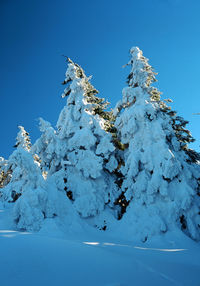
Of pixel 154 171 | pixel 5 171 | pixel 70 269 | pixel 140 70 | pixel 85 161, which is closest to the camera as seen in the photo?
pixel 70 269

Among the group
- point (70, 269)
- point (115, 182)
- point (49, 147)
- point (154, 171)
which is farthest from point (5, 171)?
→ point (70, 269)

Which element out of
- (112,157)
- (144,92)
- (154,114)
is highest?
(144,92)

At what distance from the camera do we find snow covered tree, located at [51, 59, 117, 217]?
14117 mm

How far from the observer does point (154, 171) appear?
1330 cm

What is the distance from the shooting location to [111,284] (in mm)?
2928

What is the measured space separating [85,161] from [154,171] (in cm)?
571

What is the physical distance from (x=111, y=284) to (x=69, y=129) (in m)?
14.3

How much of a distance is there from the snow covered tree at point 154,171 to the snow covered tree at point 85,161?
5.62ft

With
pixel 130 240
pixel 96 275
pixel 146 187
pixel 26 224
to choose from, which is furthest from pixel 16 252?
pixel 146 187

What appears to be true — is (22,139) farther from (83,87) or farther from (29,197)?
(29,197)

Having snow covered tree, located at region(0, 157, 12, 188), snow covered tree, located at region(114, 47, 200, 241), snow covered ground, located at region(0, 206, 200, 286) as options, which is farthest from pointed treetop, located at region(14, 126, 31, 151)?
snow covered ground, located at region(0, 206, 200, 286)

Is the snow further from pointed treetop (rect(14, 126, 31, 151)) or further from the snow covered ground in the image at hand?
pointed treetop (rect(14, 126, 31, 151))

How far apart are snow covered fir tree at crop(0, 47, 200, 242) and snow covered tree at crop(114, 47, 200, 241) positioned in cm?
7

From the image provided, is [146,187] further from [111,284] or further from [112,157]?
[111,284]
